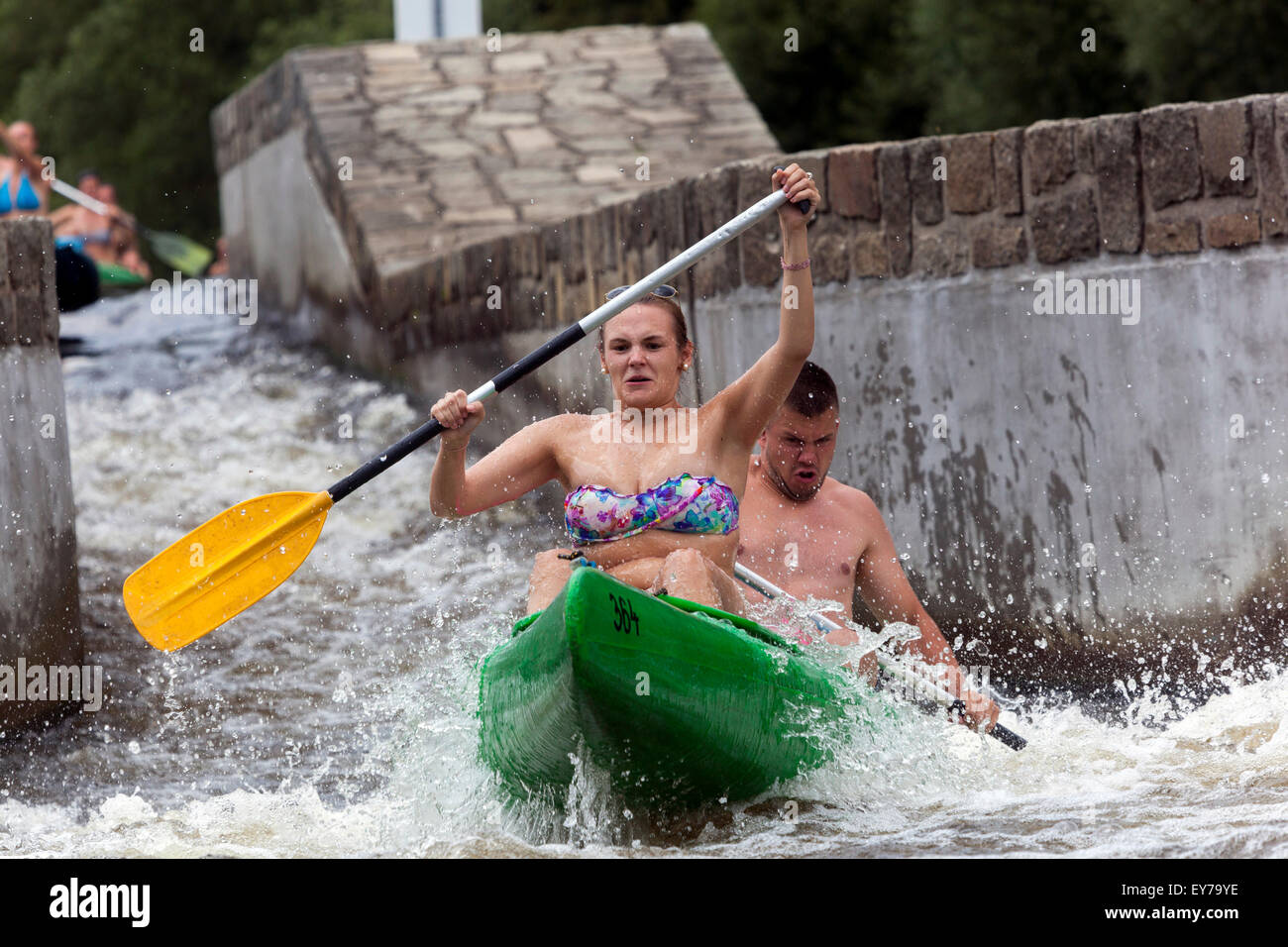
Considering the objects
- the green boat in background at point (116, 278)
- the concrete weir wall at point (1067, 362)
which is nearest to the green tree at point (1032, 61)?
the green boat in background at point (116, 278)

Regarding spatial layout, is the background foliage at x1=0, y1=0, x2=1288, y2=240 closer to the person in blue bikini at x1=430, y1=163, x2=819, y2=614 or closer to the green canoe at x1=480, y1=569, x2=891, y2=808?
the person in blue bikini at x1=430, y1=163, x2=819, y2=614

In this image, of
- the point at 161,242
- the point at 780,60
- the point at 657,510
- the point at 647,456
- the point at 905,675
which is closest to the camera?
the point at 657,510

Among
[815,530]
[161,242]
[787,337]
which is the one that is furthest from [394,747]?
[161,242]

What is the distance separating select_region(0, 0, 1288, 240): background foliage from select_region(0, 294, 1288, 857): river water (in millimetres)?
2526

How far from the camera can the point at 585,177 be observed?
11125 mm

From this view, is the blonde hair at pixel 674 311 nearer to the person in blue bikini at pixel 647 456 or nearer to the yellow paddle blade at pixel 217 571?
the person in blue bikini at pixel 647 456

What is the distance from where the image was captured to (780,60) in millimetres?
18406

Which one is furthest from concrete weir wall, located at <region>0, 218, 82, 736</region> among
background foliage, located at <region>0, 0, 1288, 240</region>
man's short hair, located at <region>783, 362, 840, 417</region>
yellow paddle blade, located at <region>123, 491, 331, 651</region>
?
background foliage, located at <region>0, 0, 1288, 240</region>

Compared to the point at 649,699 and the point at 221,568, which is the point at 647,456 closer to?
the point at 649,699

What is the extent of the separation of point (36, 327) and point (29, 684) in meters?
1.18

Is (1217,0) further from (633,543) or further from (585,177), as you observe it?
(633,543)

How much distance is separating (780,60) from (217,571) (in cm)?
1441

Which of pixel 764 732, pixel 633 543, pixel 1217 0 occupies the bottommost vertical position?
pixel 764 732
